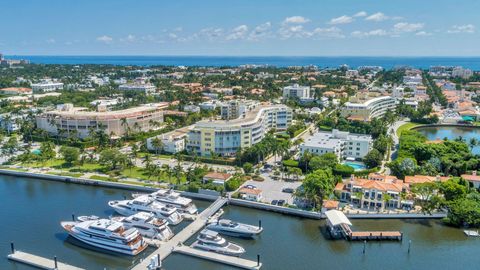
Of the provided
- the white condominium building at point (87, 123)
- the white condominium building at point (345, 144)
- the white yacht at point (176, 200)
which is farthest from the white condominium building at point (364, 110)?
the white yacht at point (176, 200)

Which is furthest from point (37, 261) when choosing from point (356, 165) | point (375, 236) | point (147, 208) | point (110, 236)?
point (356, 165)

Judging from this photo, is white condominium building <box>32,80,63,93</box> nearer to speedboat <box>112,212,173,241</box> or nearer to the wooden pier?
speedboat <box>112,212,173,241</box>

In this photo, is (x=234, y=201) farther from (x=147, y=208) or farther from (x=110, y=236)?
(x=110, y=236)

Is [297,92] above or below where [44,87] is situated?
below

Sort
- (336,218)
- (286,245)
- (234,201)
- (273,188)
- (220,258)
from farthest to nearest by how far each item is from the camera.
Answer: (273,188), (234,201), (336,218), (286,245), (220,258)

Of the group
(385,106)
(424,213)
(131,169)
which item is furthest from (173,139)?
(385,106)

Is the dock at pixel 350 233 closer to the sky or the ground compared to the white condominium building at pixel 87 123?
closer to the ground

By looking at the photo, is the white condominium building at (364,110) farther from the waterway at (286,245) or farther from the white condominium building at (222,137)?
the waterway at (286,245)
